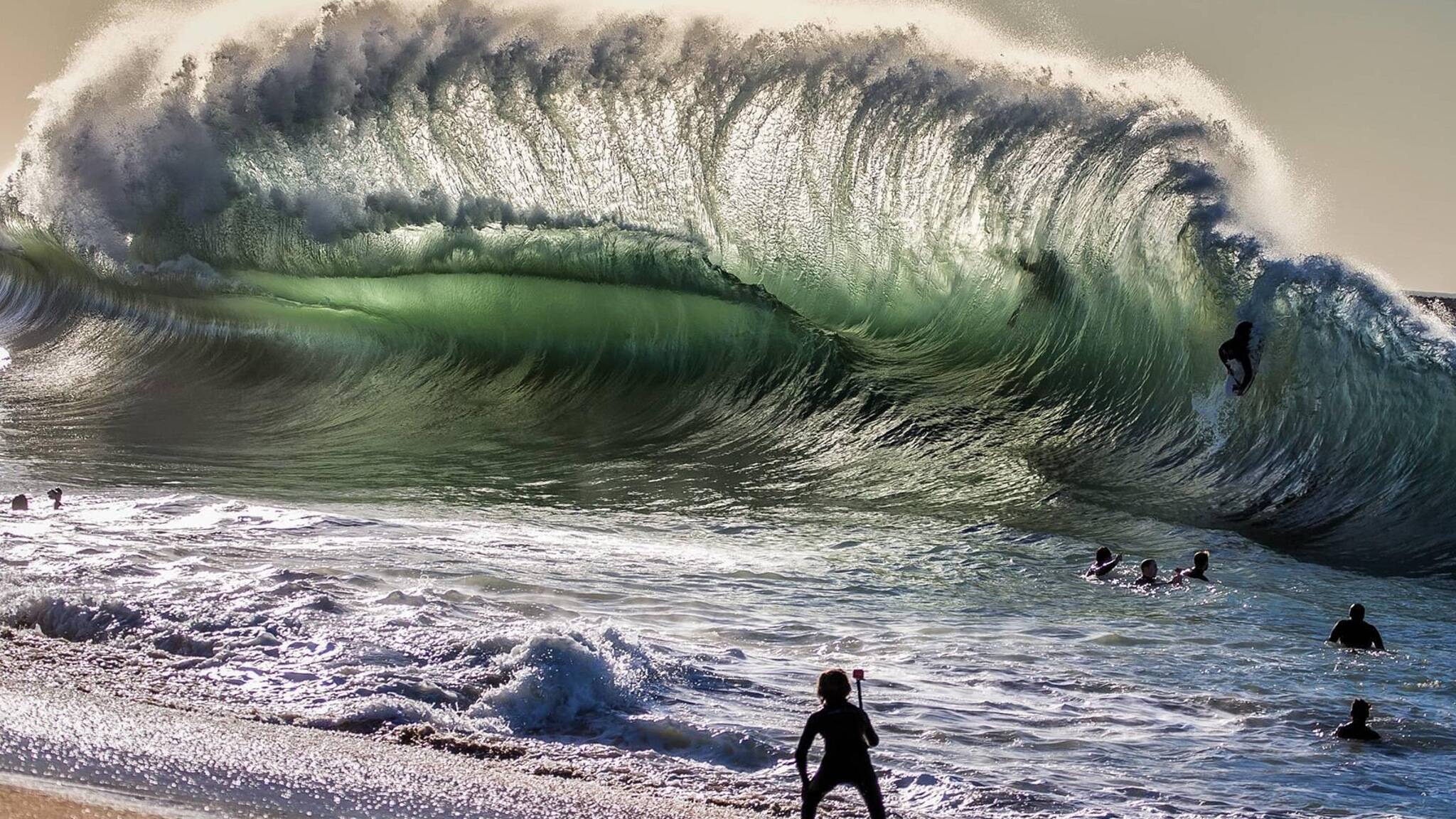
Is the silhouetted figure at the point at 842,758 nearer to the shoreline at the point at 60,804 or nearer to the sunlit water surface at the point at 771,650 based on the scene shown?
the sunlit water surface at the point at 771,650

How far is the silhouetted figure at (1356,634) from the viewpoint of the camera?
20.4 feet

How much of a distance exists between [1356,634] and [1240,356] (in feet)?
15.5

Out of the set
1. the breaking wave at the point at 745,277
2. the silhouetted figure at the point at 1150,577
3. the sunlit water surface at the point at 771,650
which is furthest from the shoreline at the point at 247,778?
the breaking wave at the point at 745,277

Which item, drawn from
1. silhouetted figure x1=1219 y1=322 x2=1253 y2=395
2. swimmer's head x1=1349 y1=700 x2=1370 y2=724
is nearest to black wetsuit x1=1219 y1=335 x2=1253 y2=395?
silhouetted figure x1=1219 y1=322 x2=1253 y2=395

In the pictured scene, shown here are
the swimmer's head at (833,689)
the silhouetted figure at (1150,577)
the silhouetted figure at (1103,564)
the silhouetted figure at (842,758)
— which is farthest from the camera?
the silhouetted figure at (1103,564)

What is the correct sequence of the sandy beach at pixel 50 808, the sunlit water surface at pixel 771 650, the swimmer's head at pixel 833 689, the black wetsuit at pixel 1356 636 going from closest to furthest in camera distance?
1. the sandy beach at pixel 50 808
2. the swimmer's head at pixel 833 689
3. the sunlit water surface at pixel 771 650
4. the black wetsuit at pixel 1356 636

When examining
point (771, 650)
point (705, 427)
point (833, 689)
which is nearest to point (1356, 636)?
point (771, 650)

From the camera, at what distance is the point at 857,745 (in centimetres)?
388

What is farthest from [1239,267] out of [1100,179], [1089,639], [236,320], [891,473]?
[236,320]

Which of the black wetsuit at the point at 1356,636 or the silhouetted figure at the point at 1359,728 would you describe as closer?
the silhouetted figure at the point at 1359,728

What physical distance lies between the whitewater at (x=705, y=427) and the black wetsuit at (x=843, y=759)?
16.3 inches

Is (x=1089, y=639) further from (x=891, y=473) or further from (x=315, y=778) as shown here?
(x=891, y=473)

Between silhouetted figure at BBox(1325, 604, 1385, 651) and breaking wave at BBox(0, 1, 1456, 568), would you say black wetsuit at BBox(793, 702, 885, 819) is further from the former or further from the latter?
breaking wave at BBox(0, 1, 1456, 568)

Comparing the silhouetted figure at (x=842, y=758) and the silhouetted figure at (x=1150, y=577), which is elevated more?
the silhouetted figure at (x=1150, y=577)
